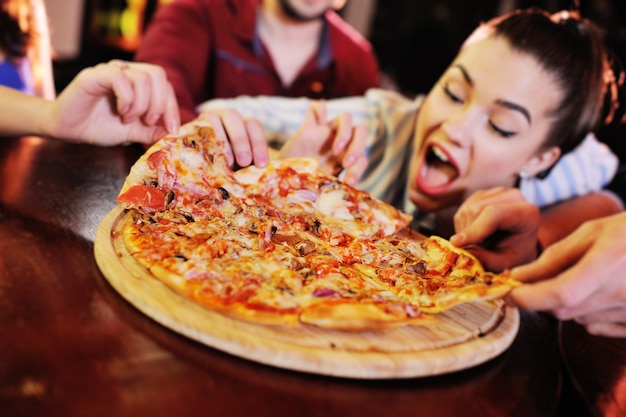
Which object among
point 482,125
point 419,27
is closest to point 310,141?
point 482,125

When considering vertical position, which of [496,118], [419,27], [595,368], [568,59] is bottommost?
[419,27]

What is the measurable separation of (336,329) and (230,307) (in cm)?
21

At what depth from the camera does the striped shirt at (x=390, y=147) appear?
113 inches

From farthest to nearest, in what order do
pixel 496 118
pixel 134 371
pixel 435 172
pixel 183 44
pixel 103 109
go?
pixel 183 44 → pixel 435 172 → pixel 496 118 → pixel 103 109 → pixel 134 371

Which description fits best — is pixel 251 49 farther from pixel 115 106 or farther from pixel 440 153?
pixel 115 106

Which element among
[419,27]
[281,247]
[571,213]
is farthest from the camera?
[419,27]

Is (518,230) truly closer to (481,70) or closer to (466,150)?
(466,150)

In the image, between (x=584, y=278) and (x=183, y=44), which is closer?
(x=584, y=278)

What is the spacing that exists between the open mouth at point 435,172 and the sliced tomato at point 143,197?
131cm

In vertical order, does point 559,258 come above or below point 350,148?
above

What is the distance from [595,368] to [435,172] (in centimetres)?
137

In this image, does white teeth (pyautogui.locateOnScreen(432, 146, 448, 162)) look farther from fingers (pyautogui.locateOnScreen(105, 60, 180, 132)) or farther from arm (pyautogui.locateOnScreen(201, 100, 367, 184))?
fingers (pyautogui.locateOnScreen(105, 60, 180, 132))

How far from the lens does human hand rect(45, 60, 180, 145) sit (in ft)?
5.49

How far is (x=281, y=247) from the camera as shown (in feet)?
4.63
